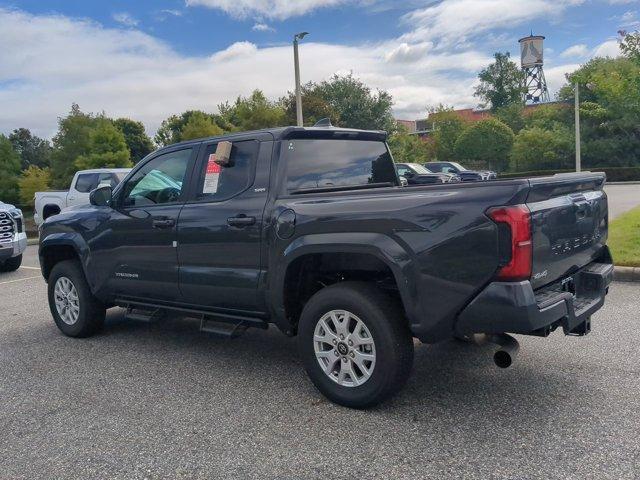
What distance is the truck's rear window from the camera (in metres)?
4.46

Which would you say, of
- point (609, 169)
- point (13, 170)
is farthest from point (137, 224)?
point (13, 170)


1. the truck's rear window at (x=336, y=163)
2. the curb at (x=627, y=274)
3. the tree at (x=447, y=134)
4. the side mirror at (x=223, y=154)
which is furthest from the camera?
the tree at (x=447, y=134)

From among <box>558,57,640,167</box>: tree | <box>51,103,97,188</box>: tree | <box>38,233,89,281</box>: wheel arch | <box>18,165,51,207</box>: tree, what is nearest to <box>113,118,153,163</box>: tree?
<box>18,165,51,207</box>: tree

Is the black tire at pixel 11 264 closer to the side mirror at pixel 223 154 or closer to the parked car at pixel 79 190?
the parked car at pixel 79 190

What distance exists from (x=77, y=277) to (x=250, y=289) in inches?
94.9

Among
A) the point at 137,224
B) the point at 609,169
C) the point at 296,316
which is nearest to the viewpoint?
the point at 296,316

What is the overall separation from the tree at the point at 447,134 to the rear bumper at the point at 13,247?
4230 cm

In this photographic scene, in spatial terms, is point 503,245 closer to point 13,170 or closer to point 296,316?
point 296,316

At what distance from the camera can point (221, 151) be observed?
15.3 feet

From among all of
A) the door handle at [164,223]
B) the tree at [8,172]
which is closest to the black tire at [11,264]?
the door handle at [164,223]

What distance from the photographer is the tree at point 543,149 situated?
4178 centimetres

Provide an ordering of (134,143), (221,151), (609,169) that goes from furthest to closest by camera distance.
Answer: (134,143), (609,169), (221,151)

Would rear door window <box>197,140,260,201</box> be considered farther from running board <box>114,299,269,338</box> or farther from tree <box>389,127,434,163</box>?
tree <box>389,127,434,163</box>

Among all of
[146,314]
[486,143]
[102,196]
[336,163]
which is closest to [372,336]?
[336,163]
